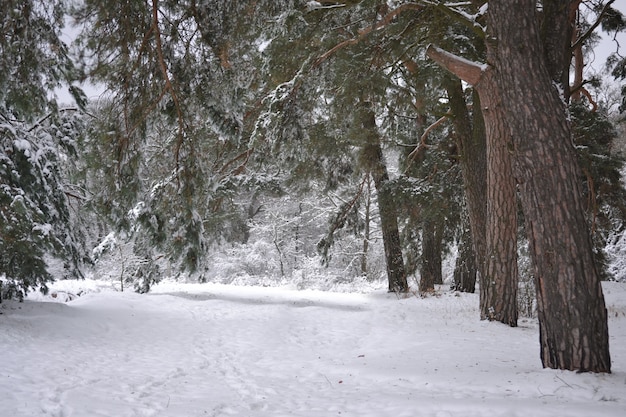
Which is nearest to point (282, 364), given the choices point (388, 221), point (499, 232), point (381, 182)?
point (499, 232)

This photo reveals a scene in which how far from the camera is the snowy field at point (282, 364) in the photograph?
316cm

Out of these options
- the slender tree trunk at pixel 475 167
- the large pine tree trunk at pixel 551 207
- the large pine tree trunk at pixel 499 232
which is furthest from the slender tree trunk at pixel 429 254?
the large pine tree trunk at pixel 551 207

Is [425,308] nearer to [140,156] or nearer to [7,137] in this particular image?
[140,156]

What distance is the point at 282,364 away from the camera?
5.06m

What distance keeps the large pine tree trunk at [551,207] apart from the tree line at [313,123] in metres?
0.01

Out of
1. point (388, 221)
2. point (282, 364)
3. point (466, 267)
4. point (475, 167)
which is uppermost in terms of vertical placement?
point (475, 167)

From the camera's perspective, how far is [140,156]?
545 centimetres

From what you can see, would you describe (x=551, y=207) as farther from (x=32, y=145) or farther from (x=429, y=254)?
(x=429, y=254)

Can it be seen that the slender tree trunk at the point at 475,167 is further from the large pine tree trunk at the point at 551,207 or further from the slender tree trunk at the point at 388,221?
→ the large pine tree trunk at the point at 551,207

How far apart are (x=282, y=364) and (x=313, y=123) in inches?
238

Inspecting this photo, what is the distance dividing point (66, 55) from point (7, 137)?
234 centimetres

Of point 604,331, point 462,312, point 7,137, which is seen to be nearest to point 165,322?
point 7,137

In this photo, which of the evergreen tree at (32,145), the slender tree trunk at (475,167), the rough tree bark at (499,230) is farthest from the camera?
the slender tree trunk at (475,167)

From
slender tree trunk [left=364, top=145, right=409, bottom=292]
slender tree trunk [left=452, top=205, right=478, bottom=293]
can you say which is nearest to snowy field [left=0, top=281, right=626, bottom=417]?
slender tree trunk [left=452, top=205, right=478, bottom=293]
